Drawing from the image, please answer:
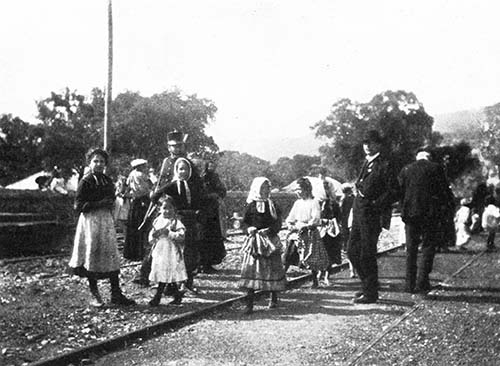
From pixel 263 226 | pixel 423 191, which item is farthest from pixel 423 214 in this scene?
pixel 263 226

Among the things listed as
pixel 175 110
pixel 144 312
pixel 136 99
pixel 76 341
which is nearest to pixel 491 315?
pixel 144 312

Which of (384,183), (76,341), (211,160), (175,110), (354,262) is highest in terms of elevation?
(175,110)

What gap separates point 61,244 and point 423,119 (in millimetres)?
71847

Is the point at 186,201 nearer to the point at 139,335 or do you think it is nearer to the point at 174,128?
the point at 139,335

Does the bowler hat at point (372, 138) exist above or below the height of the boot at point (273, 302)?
above

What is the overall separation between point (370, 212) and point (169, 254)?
2.51 meters

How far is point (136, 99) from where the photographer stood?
57.1 metres

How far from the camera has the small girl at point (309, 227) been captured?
9.00 metres

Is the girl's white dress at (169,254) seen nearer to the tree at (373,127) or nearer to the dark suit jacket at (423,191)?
the dark suit jacket at (423,191)

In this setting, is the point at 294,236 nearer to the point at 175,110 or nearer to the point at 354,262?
the point at 354,262

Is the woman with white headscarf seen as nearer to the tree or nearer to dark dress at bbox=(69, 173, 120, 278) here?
dark dress at bbox=(69, 173, 120, 278)

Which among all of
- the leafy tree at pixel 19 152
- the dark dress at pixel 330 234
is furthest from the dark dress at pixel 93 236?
the leafy tree at pixel 19 152

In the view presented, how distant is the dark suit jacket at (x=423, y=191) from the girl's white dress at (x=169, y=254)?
3269mm

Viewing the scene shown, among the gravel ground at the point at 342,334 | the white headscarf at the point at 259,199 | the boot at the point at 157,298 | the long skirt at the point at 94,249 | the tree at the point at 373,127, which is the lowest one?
the gravel ground at the point at 342,334
